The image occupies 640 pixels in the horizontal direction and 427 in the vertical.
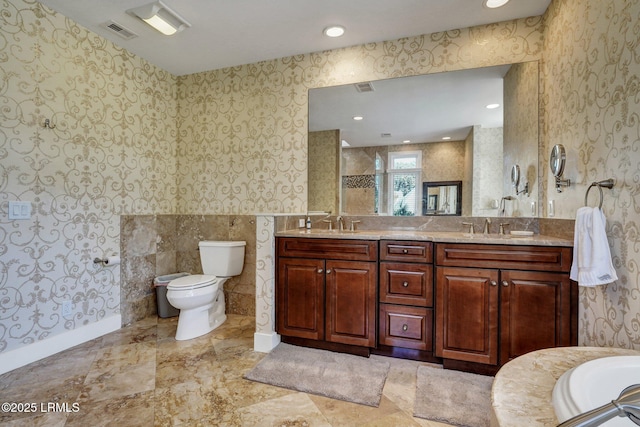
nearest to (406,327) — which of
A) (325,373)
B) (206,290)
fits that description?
(325,373)

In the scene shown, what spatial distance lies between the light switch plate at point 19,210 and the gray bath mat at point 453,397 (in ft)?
9.25

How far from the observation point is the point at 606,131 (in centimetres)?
Answer: 144

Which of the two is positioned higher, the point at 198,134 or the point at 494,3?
the point at 494,3

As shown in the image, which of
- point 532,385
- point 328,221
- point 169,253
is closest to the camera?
point 532,385

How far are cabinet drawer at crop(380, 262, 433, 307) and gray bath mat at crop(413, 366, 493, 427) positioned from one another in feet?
1.48

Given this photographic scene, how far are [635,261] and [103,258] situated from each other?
347 centimetres

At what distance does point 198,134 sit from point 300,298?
217 cm

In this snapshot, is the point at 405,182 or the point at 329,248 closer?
the point at 329,248

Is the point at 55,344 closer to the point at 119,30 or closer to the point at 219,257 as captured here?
the point at 219,257

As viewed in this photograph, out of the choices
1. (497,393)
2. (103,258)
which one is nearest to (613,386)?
(497,393)

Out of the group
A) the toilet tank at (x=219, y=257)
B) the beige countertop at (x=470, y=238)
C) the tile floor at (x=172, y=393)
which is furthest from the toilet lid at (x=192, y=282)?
the beige countertop at (x=470, y=238)

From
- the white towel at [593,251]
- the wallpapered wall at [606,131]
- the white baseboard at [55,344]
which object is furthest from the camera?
the white baseboard at [55,344]

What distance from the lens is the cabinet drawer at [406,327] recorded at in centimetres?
202

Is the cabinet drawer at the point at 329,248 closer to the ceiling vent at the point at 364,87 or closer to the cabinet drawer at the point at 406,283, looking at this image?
the cabinet drawer at the point at 406,283
